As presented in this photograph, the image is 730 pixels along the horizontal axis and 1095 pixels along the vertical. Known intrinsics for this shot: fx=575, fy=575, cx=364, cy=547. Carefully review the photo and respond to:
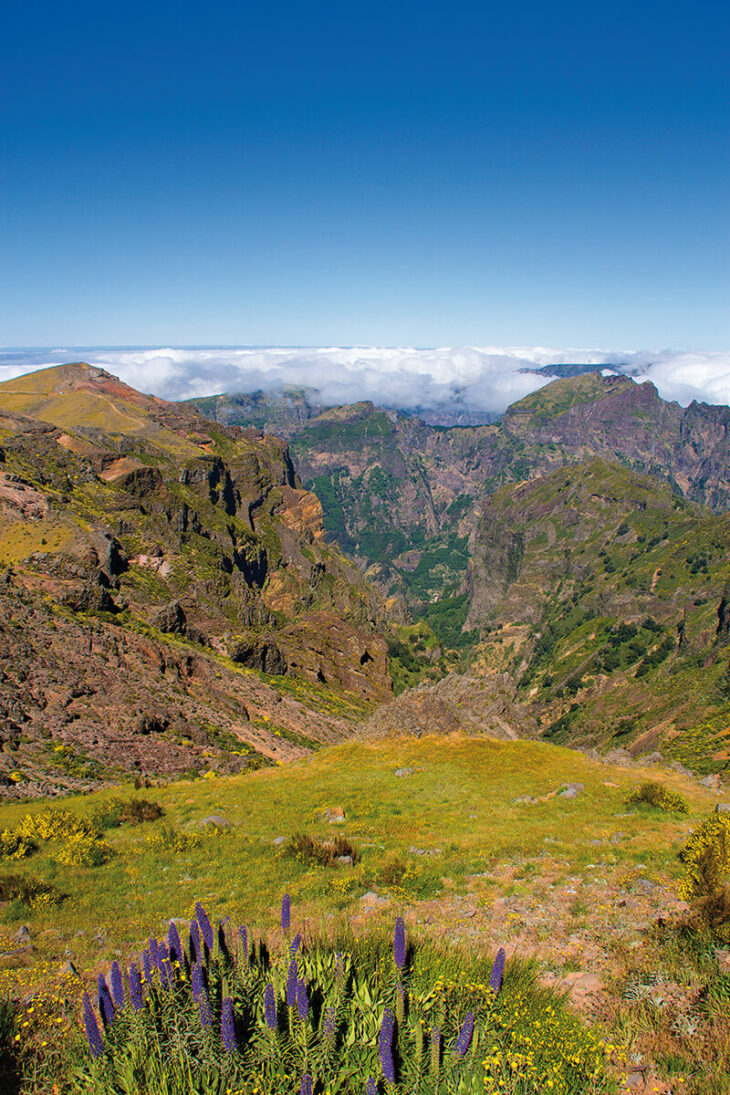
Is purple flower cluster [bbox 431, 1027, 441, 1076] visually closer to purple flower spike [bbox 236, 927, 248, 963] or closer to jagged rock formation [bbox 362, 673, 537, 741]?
purple flower spike [bbox 236, 927, 248, 963]

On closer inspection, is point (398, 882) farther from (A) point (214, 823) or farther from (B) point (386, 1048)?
(B) point (386, 1048)

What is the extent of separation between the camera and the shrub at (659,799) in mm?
20672

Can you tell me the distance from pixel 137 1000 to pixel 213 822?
14068 millimetres

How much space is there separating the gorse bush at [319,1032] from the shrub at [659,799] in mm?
15094

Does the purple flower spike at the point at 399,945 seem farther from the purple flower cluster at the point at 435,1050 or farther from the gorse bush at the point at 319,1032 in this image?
the purple flower cluster at the point at 435,1050

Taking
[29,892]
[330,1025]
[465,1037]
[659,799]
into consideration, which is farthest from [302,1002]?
[659,799]

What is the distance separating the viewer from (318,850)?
1664 cm

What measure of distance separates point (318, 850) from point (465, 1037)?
1109 cm

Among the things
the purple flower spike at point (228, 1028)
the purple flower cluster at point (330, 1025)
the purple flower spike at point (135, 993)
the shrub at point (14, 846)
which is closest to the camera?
the purple flower spike at point (228, 1028)

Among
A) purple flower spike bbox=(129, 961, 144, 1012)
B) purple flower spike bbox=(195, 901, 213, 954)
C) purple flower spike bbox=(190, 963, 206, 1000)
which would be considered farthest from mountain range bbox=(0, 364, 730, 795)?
purple flower spike bbox=(190, 963, 206, 1000)

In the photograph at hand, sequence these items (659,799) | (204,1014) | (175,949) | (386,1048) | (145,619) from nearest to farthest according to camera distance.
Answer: (386,1048) < (204,1014) < (175,949) < (659,799) < (145,619)

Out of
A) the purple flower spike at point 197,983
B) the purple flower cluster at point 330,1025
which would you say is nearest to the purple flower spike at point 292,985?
the purple flower cluster at point 330,1025

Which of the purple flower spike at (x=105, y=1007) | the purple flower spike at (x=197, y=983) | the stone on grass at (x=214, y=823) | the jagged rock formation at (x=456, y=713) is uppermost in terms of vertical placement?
the purple flower spike at (x=197, y=983)

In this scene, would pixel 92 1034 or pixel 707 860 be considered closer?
pixel 92 1034
